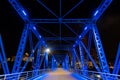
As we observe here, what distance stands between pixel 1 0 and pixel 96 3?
10.1 metres

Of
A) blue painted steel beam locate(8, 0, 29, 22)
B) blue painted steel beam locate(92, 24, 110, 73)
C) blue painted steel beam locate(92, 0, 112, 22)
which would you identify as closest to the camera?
blue painted steel beam locate(92, 0, 112, 22)

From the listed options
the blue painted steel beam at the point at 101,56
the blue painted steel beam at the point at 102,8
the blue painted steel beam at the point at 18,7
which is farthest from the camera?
the blue painted steel beam at the point at 101,56

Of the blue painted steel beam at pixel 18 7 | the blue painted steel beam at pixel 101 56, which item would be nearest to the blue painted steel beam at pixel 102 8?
the blue painted steel beam at pixel 101 56

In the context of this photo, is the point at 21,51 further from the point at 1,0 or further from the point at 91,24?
the point at 91,24

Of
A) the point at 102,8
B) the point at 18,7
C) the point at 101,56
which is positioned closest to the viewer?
the point at 102,8

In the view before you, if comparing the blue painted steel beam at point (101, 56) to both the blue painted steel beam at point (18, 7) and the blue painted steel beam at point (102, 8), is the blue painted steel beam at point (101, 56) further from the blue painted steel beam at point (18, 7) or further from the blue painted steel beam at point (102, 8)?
the blue painted steel beam at point (18, 7)

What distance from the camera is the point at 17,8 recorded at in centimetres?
2559

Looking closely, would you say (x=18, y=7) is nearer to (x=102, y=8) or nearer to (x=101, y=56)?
(x=102, y=8)

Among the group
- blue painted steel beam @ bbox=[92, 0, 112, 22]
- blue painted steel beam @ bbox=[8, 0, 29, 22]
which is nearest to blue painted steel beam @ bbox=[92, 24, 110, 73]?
blue painted steel beam @ bbox=[92, 0, 112, 22]

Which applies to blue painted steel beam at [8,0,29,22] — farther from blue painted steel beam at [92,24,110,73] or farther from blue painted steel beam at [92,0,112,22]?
blue painted steel beam at [92,24,110,73]

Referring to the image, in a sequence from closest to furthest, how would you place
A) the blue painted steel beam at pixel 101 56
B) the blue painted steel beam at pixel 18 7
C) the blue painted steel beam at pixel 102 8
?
1. the blue painted steel beam at pixel 102 8
2. the blue painted steel beam at pixel 18 7
3. the blue painted steel beam at pixel 101 56

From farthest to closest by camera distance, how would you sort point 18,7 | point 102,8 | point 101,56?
point 101,56 → point 18,7 → point 102,8

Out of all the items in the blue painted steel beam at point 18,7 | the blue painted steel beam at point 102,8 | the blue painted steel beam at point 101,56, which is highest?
the blue painted steel beam at point 18,7

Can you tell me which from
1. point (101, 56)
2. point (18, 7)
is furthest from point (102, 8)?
point (18, 7)
